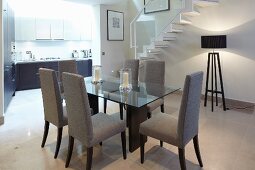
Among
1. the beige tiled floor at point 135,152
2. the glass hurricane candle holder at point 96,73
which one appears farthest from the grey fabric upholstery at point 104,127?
the glass hurricane candle holder at point 96,73

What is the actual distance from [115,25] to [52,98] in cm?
483

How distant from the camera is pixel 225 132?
3.25 m

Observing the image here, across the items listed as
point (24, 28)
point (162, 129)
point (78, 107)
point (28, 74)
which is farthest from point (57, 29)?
point (162, 129)

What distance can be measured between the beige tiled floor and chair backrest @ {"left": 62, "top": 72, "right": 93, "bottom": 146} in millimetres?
485

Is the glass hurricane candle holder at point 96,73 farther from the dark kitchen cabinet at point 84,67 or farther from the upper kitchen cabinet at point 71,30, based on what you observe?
the upper kitchen cabinet at point 71,30

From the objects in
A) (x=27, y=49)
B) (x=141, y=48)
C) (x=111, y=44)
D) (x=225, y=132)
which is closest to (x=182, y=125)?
(x=225, y=132)

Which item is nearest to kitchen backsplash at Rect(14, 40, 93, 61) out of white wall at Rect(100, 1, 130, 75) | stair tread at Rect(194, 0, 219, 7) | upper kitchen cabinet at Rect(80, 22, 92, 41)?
upper kitchen cabinet at Rect(80, 22, 92, 41)

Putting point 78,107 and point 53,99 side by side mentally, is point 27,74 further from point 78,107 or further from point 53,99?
point 78,107

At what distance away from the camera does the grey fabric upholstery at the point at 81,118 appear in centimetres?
198

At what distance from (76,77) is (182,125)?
1112mm

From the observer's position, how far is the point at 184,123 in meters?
2.01

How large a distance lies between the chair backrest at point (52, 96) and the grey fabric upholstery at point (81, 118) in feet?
0.86

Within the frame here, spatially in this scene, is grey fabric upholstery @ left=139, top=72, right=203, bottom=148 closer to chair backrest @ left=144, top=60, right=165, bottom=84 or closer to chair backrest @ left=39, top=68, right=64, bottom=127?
chair backrest @ left=39, top=68, right=64, bottom=127

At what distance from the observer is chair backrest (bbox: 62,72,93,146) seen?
197 centimetres
